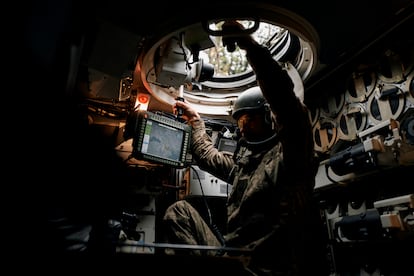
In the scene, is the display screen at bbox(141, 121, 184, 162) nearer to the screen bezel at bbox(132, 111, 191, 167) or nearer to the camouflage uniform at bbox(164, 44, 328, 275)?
the screen bezel at bbox(132, 111, 191, 167)

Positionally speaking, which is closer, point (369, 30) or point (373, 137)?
point (373, 137)

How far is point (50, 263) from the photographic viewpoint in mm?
1368

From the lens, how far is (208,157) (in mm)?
2992

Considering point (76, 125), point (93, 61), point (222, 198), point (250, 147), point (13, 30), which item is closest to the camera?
point (13, 30)

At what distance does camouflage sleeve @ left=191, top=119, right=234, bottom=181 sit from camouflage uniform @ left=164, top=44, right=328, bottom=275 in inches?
17.6

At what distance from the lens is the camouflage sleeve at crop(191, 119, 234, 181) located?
116 inches

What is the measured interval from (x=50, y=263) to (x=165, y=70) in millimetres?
1845

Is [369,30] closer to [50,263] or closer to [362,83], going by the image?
[362,83]

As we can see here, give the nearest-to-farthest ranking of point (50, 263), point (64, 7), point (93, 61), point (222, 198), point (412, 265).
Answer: point (50, 263)
point (64, 7)
point (412, 265)
point (93, 61)
point (222, 198)

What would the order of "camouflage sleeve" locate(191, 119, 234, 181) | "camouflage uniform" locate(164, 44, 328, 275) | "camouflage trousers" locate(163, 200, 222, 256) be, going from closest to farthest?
1. "camouflage uniform" locate(164, 44, 328, 275)
2. "camouflage trousers" locate(163, 200, 222, 256)
3. "camouflage sleeve" locate(191, 119, 234, 181)

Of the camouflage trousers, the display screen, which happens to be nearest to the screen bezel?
the display screen

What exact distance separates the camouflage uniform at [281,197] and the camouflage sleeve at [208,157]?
17.6 inches

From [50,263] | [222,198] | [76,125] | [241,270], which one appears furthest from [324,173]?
[50,263]

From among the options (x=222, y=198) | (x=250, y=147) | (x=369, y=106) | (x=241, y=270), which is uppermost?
(x=369, y=106)
